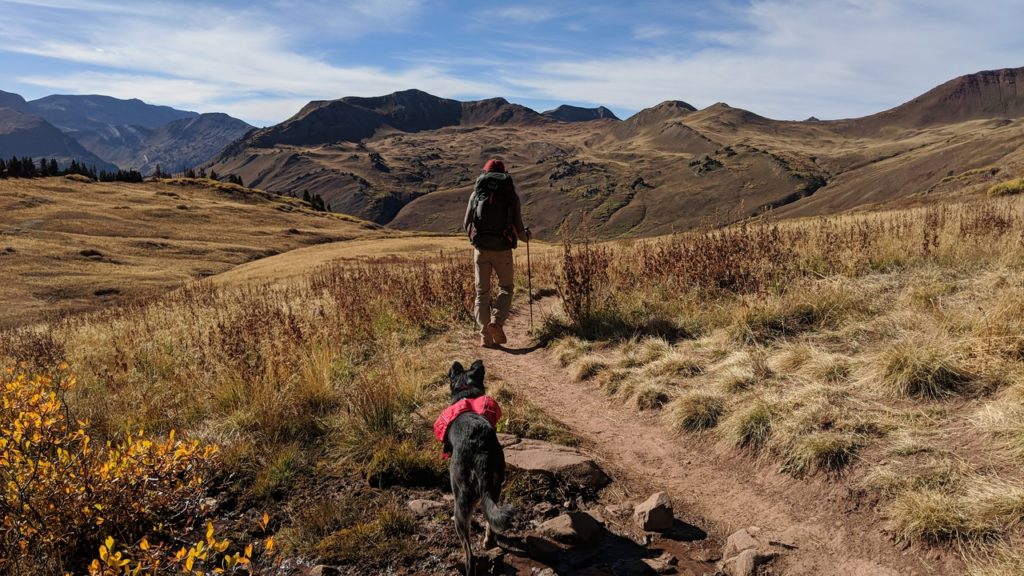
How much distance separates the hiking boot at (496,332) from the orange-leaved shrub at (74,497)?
5391 mm

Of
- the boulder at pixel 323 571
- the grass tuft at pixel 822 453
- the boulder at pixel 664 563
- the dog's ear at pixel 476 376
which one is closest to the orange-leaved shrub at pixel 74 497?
the boulder at pixel 323 571

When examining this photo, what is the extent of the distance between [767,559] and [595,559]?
3.60ft

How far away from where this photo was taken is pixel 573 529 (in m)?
3.93

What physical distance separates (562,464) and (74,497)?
3.62m

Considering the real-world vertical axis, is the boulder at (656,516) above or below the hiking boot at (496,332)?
below

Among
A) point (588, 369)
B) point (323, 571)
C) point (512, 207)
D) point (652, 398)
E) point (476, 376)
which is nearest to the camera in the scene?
point (323, 571)

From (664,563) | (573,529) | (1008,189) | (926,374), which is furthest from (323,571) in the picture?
(1008,189)

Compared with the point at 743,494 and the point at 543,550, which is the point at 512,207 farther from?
the point at 543,550

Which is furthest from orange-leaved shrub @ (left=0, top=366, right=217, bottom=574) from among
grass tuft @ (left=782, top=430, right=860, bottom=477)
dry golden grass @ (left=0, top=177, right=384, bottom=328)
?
dry golden grass @ (left=0, top=177, right=384, bottom=328)

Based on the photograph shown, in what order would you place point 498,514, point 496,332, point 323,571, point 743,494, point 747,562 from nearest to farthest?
1. point 498,514
2. point 747,562
3. point 323,571
4. point 743,494
5. point 496,332

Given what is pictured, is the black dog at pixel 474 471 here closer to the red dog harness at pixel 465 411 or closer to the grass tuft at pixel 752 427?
the red dog harness at pixel 465 411

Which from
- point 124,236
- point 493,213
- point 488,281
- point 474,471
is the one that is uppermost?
point 493,213

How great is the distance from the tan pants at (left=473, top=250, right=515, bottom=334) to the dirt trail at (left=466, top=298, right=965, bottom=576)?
243 cm

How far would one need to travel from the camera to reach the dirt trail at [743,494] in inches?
136
